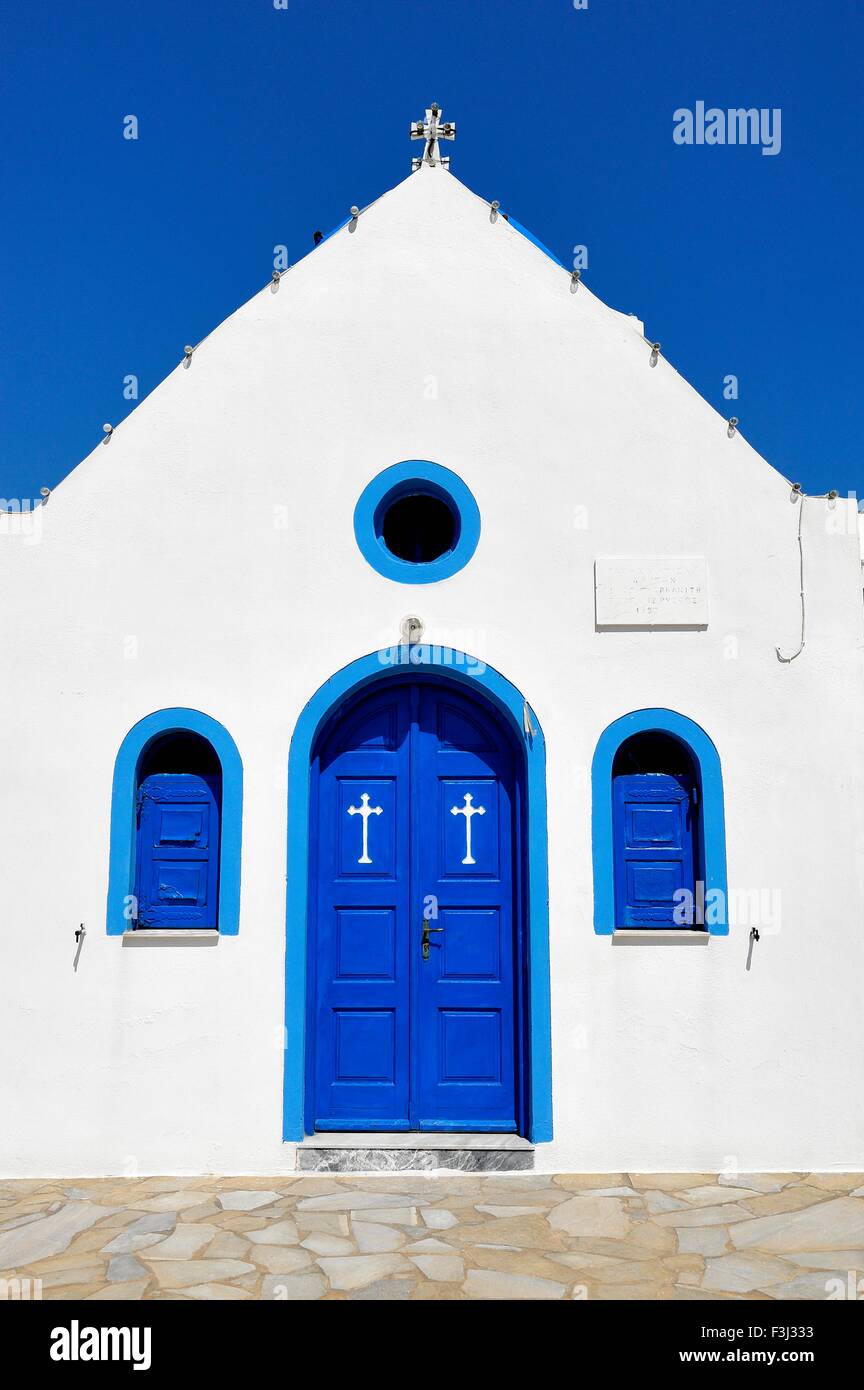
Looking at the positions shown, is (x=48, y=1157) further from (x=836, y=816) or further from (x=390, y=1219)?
(x=836, y=816)

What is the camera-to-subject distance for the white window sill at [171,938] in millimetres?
6102

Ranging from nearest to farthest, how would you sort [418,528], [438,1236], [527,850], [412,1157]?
[438,1236]
[412,1157]
[527,850]
[418,528]

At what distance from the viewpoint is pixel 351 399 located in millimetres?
6617

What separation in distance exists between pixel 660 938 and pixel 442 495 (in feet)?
8.88

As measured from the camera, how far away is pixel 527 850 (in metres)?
6.25

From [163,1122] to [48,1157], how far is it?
0.61 m

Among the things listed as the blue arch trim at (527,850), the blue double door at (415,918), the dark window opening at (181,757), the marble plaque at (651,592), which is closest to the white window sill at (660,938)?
the blue arch trim at (527,850)

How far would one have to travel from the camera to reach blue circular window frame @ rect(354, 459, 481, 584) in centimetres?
644

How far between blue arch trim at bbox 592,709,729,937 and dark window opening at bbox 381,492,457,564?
1.50m

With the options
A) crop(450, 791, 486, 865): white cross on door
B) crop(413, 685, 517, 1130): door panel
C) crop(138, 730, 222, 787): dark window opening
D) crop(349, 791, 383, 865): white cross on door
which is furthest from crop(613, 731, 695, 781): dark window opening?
crop(138, 730, 222, 787): dark window opening

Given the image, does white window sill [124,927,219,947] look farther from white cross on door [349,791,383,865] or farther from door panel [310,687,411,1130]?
white cross on door [349,791,383,865]

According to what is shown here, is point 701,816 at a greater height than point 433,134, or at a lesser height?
lesser

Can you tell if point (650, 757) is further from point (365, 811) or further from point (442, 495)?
point (442, 495)

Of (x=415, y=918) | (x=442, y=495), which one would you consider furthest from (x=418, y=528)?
(x=415, y=918)
